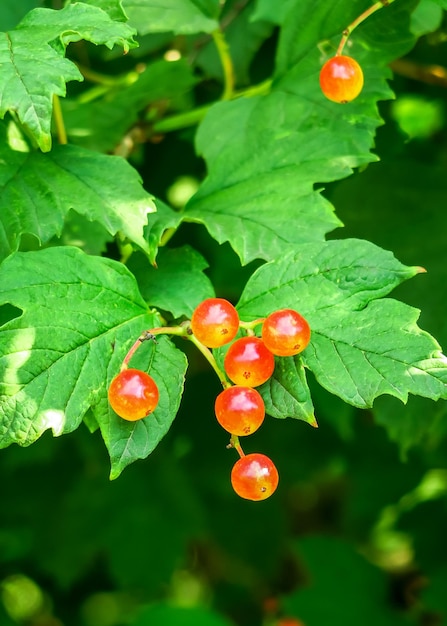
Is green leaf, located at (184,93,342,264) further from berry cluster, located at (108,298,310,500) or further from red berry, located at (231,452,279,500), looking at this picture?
red berry, located at (231,452,279,500)

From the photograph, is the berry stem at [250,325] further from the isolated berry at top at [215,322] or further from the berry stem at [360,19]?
the berry stem at [360,19]

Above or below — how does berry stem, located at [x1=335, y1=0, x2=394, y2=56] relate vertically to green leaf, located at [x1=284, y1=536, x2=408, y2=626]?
above

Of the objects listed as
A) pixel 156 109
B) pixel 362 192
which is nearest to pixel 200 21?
pixel 156 109

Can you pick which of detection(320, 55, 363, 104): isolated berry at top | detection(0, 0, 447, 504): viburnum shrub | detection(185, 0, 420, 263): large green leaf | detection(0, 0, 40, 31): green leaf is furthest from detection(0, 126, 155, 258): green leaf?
detection(0, 0, 40, 31): green leaf

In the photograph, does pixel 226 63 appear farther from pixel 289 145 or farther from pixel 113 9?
pixel 113 9

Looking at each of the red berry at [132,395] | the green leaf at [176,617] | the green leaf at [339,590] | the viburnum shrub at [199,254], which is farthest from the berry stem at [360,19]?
the green leaf at [176,617]

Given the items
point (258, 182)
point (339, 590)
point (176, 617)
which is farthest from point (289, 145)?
point (176, 617)
